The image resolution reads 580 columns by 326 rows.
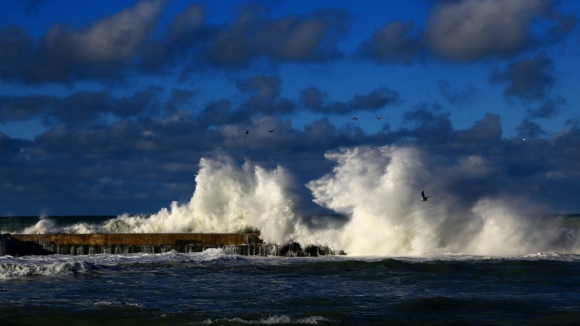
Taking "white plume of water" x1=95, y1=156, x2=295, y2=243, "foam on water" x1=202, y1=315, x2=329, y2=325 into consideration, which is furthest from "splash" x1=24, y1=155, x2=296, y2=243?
"foam on water" x1=202, y1=315, x2=329, y2=325

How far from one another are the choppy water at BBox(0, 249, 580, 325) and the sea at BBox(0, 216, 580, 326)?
23mm

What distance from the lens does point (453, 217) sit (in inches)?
1046

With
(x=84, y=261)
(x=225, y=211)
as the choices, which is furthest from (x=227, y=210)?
(x=84, y=261)

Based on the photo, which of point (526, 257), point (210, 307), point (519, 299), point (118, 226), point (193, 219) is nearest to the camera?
point (210, 307)

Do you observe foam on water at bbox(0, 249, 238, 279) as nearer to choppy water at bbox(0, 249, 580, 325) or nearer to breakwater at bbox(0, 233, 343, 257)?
choppy water at bbox(0, 249, 580, 325)

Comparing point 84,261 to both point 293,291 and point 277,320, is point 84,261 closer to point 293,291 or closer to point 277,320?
point 293,291

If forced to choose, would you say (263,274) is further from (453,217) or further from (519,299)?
(453,217)

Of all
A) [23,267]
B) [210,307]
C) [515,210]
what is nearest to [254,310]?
[210,307]

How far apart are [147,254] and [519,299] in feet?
46.3

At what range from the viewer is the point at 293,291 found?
15961 millimetres

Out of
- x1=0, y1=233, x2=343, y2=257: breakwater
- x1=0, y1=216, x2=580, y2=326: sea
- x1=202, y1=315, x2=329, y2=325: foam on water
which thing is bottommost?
x1=202, y1=315, x2=329, y2=325: foam on water

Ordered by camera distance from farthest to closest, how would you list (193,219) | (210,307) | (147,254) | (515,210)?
(193,219) → (515,210) → (147,254) → (210,307)

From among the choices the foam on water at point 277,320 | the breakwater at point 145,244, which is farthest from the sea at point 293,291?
the breakwater at point 145,244

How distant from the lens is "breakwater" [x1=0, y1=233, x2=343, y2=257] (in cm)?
2567
